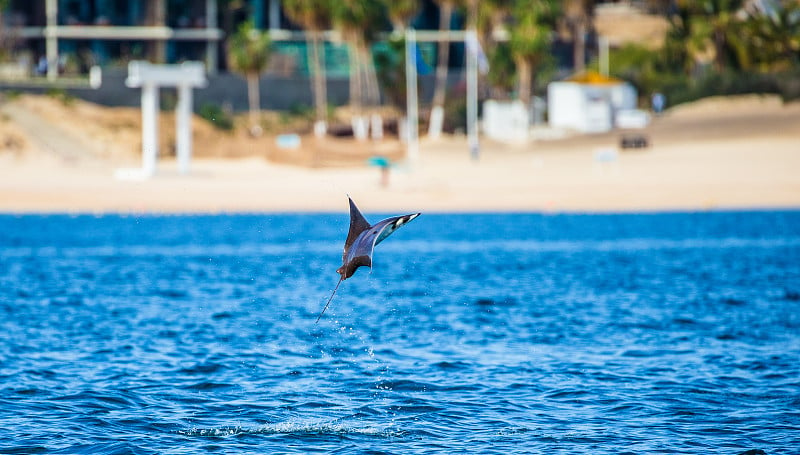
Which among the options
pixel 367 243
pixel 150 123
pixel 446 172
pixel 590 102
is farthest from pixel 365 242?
pixel 590 102

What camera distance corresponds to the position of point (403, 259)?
37094 millimetres

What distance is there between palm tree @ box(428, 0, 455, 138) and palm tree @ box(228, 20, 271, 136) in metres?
10.9

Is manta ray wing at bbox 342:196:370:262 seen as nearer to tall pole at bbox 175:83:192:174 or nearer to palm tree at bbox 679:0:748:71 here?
tall pole at bbox 175:83:192:174

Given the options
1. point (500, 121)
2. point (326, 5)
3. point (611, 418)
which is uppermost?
point (326, 5)

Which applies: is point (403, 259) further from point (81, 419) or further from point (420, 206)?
point (81, 419)

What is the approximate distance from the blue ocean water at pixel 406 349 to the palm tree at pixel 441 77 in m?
40.9

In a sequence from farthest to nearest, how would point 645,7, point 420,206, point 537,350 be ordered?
point 645,7, point 420,206, point 537,350

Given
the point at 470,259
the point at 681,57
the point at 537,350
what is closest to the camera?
the point at 537,350

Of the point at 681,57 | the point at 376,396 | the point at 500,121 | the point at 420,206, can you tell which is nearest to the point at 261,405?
the point at 376,396

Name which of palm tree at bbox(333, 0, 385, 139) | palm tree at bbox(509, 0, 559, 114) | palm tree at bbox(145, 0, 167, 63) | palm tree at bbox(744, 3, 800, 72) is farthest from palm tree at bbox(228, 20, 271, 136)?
palm tree at bbox(744, 3, 800, 72)

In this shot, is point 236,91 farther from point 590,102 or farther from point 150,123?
point 150,123

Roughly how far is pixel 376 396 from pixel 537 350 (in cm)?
419

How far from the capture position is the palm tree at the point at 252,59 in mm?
82062

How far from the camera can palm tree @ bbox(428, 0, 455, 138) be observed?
80.1 metres
